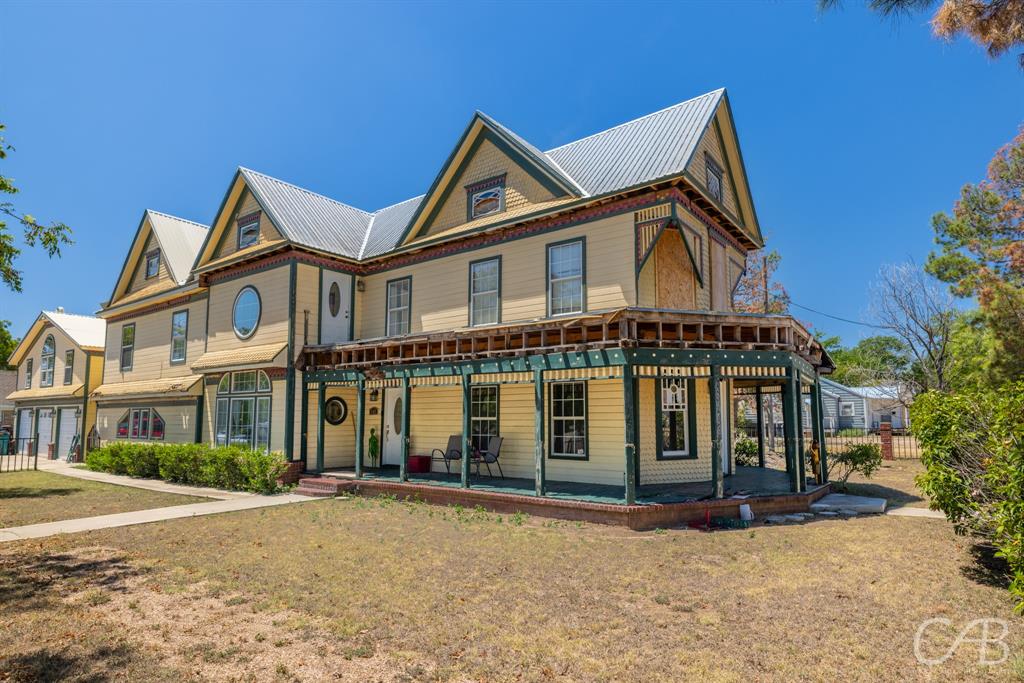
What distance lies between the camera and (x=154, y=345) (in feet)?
74.2

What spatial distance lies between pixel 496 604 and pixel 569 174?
11193 mm

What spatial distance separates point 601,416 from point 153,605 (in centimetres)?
906

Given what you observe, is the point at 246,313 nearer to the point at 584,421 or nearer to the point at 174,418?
the point at 174,418

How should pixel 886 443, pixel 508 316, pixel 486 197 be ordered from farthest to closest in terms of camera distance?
pixel 886 443 < pixel 486 197 < pixel 508 316

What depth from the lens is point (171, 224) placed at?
79.2ft

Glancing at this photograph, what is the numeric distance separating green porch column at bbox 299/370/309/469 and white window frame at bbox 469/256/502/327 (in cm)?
523

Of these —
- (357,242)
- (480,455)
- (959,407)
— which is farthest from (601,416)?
(357,242)

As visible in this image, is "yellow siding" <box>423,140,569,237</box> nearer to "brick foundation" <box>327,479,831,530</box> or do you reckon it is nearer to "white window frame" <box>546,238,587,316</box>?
"white window frame" <box>546,238,587,316</box>

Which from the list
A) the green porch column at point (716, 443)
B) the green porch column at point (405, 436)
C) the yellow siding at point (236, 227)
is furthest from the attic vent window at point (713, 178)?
the yellow siding at point (236, 227)

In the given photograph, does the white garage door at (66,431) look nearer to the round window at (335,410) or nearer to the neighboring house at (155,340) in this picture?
the neighboring house at (155,340)

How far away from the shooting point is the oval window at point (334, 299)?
1777cm

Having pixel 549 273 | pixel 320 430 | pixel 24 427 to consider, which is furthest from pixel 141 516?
pixel 24 427

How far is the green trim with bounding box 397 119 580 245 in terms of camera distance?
46.2 ft

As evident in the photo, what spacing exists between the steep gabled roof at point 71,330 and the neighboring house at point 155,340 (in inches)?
104
